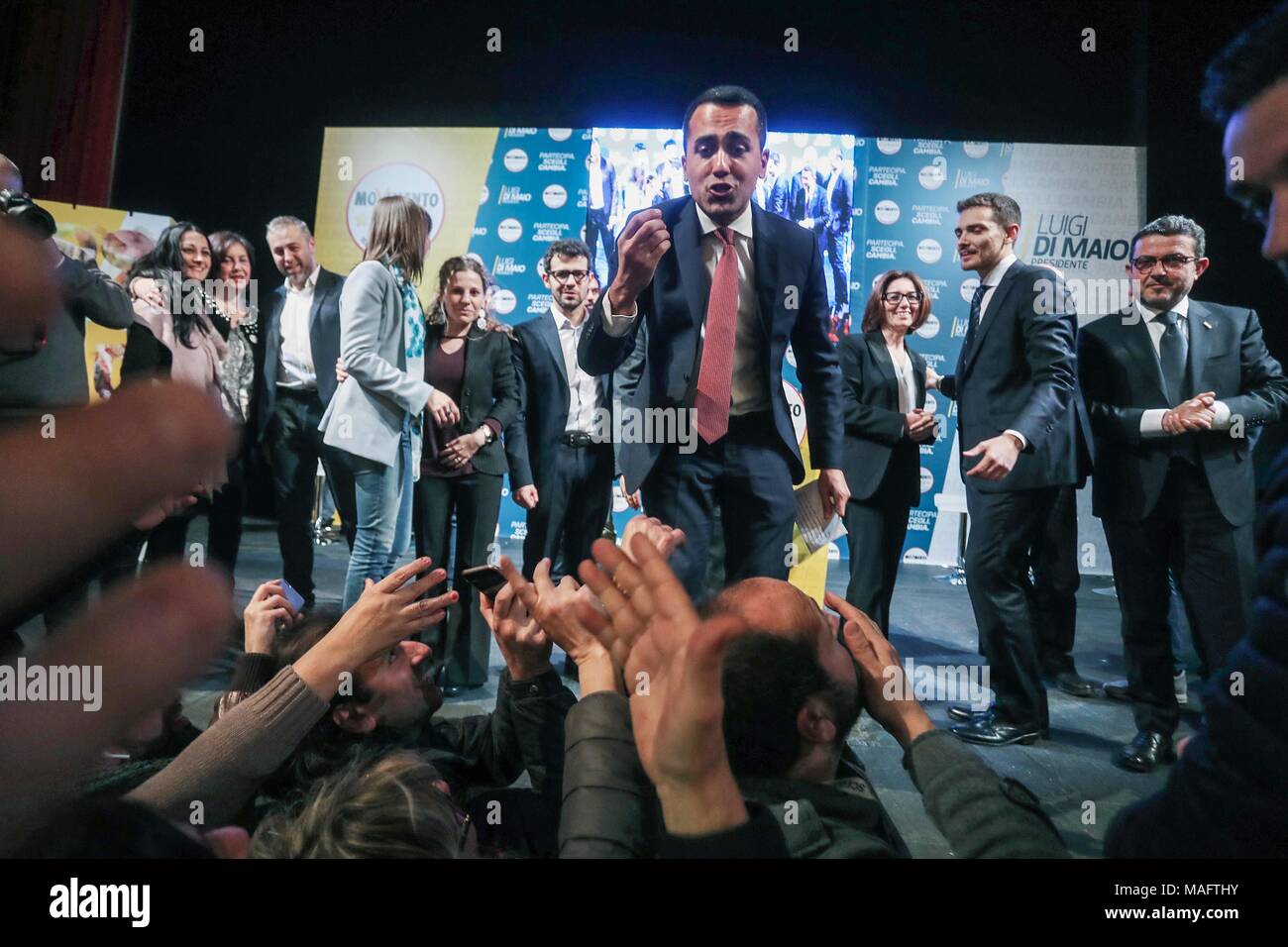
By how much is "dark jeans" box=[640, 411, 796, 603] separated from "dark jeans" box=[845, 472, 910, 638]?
59cm

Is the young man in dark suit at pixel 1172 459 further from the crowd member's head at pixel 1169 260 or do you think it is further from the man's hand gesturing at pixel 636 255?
the man's hand gesturing at pixel 636 255

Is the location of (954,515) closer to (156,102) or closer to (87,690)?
(156,102)

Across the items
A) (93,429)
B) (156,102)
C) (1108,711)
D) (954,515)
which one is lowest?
(1108,711)

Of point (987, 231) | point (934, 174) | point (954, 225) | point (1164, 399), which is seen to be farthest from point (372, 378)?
point (954, 225)

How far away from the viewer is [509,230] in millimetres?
4156

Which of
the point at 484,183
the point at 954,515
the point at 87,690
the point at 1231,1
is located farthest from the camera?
the point at 954,515

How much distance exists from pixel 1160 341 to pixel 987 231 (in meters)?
0.53

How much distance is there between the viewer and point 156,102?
2721 millimetres

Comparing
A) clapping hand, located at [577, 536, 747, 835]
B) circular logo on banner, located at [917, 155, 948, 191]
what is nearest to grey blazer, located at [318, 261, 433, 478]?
clapping hand, located at [577, 536, 747, 835]

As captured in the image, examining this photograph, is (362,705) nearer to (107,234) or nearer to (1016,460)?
(1016,460)

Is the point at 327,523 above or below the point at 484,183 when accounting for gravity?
below
